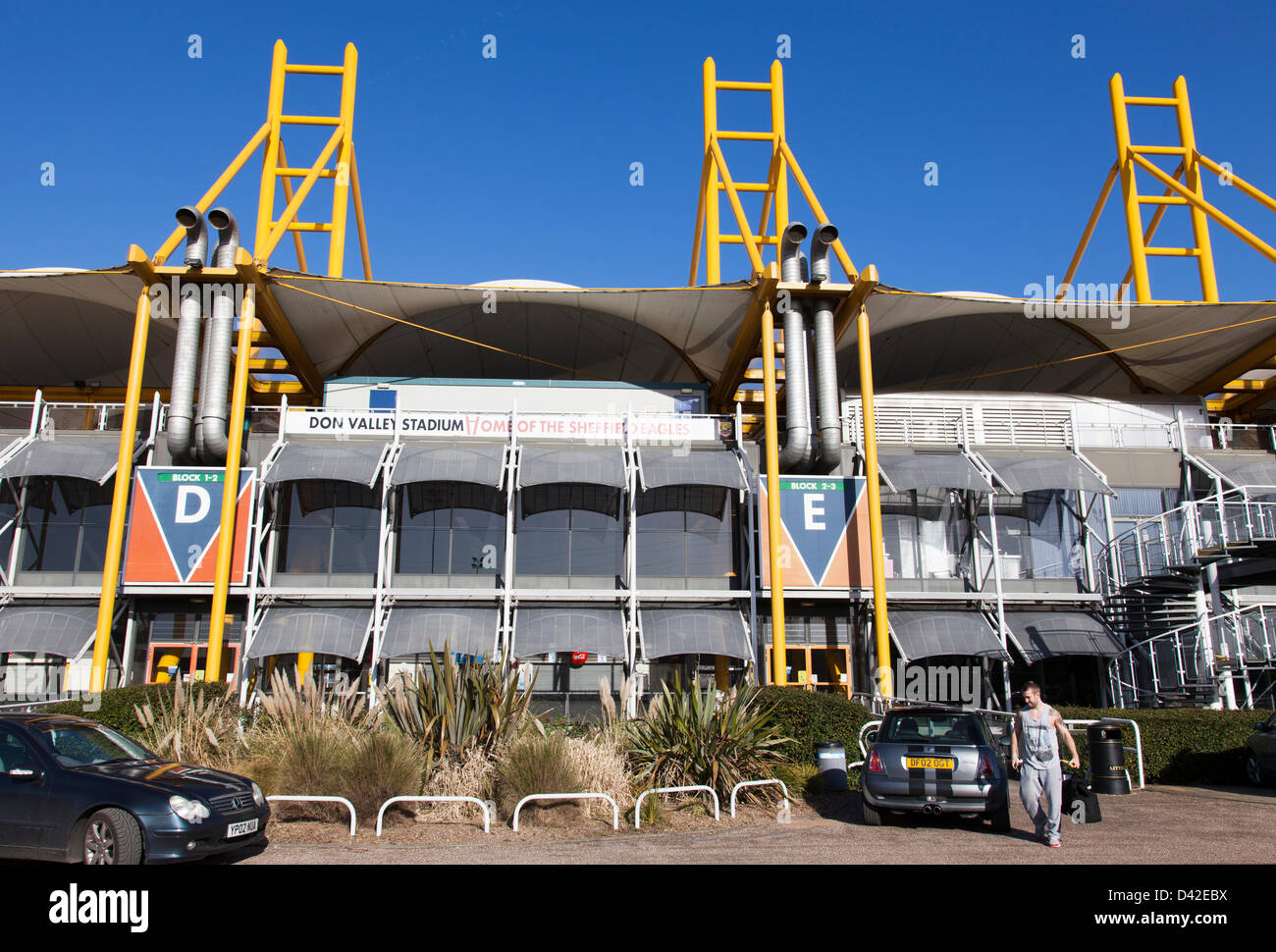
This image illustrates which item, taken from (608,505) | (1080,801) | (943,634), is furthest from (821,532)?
(1080,801)

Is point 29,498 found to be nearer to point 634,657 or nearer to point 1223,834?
point 634,657

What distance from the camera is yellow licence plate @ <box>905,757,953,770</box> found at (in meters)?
10.5

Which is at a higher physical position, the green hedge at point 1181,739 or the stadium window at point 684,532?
the stadium window at point 684,532

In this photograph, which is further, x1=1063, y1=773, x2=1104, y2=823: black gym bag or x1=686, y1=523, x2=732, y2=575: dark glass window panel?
x1=686, y1=523, x2=732, y2=575: dark glass window panel

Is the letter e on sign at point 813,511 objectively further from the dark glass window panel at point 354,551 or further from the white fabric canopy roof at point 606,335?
the dark glass window panel at point 354,551

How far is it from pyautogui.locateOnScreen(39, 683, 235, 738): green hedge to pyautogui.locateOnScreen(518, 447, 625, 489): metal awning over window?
9279 millimetres

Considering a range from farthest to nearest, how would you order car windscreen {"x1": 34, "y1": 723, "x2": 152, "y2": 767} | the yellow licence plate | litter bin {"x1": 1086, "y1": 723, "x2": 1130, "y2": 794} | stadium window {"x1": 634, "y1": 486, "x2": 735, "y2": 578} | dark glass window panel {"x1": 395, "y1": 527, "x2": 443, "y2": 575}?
stadium window {"x1": 634, "y1": 486, "x2": 735, "y2": 578}
dark glass window panel {"x1": 395, "y1": 527, "x2": 443, "y2": 575}
litter bin {"x1": 1086, "y1": 723, "x2": 1130, "y2": 794}
the yellow licence plate
car windscreen {"x1": 34, "y1": 723, "x2": 152, "y2": 767}

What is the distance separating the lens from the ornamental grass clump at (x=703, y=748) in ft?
40.0

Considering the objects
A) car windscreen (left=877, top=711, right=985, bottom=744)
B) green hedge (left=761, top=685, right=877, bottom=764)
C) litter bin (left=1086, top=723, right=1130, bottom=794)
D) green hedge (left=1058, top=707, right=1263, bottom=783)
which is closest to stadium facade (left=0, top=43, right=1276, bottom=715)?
green hedge (left=1058, top=707, right=1263, bottom=783)

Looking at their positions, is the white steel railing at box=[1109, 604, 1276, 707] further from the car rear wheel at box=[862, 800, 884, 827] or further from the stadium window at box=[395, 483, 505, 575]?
the stadium window at box=[395, 483, 505, 575]

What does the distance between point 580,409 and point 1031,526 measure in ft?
43.0

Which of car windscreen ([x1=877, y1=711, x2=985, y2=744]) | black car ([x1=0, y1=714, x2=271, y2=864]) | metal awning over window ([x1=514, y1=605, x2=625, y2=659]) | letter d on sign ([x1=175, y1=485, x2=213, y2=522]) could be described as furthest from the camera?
letter d on sign ([x1=175, y1=485, x2=213, y2=522])

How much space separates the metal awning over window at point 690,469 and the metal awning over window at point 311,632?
7773mm

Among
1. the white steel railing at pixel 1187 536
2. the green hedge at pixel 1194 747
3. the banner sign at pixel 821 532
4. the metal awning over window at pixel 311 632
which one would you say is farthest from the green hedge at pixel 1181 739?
the metal awning over window at pixel 311 632
